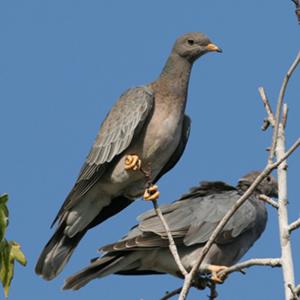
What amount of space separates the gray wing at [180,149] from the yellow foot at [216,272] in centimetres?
159

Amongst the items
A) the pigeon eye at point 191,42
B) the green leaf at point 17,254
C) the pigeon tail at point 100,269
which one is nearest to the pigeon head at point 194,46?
the pigeon eye at point 191,42

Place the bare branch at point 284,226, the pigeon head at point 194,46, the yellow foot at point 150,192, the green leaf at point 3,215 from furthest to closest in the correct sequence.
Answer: the pigeon head at point 194,46 → the yellow foot at point 150,192 → the bare branch at point 284,226 → the green leaf at point 3,215

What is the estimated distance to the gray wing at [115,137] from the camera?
25.6ft

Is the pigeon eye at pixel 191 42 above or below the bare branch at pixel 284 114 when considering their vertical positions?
above

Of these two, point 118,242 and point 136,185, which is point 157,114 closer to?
point 136,185

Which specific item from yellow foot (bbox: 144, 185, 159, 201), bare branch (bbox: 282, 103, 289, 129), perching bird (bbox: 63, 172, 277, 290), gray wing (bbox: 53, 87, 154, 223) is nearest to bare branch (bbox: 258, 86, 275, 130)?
bare branch (bbox: 282, 103, 289, 129)

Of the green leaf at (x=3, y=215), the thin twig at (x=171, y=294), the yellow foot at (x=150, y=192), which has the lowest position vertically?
the thin twig at (x=171, y=294)

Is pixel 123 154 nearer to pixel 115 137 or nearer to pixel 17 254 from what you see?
pixel 115 137

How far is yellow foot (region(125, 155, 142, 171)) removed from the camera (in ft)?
24.6

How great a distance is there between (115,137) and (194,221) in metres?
1.11

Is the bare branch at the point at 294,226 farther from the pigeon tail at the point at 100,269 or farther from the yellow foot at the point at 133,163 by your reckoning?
the yellow foot at the point at 133,163

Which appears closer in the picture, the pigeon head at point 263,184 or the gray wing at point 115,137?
the gray wing at point 115,137

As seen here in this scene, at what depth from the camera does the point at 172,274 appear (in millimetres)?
7449

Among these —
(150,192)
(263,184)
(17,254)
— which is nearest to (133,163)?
(150,192)
